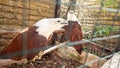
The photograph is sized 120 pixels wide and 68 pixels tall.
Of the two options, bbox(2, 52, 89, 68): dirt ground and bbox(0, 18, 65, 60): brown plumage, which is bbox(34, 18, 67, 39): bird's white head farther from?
bbox(2, 52, 89, 68): dirt ground

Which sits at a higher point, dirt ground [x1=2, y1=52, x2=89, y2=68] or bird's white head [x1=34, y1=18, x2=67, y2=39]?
bird's white head [x1=34, y1=18, x2=67, y2=39]

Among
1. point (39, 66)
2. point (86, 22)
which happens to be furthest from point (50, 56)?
point (86, 22)

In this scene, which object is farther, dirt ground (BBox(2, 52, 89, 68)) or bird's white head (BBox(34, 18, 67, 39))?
dirt ground (BBox(2, 52, 89, 68))

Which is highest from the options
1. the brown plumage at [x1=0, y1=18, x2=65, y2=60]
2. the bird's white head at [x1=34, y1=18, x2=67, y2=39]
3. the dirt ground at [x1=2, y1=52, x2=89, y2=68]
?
the bird's white head at [x1=34, y1=18, x2=67, y2=39]

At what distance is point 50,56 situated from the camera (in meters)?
2.43

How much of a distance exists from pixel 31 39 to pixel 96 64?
183 centimetres

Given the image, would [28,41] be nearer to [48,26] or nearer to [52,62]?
[48,26]

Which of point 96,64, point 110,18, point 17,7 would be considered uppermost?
point 17,7

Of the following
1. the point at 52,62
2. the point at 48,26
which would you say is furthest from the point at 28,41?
the point at 52,62

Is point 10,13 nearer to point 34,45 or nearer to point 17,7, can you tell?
point 17,7

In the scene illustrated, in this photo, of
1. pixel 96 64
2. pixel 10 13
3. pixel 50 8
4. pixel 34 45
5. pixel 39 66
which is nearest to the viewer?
pixel 34 45

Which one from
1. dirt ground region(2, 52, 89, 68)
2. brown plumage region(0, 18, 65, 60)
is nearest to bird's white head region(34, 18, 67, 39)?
brown plumage region(0, 18, 65, 60)

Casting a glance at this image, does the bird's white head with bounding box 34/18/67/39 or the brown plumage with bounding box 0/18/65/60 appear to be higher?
the bird's white head with bounding box 34/18/67/39

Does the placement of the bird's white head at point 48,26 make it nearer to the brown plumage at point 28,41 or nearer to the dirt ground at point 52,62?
the brown plumage at point 28,41
